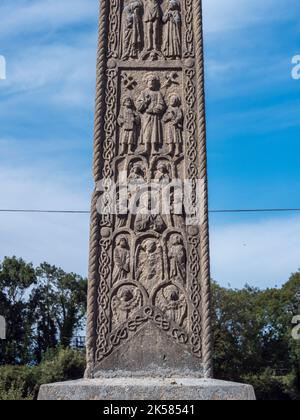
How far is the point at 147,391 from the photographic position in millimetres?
4578

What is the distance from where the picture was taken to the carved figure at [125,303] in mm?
5395

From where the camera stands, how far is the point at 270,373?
1177 inches

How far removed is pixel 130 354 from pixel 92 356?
376 mm

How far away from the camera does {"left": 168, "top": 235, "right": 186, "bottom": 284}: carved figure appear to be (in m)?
5.53

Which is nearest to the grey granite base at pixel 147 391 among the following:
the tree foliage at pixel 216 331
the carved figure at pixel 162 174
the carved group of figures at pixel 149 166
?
the carved group of figures at pixel 149 166

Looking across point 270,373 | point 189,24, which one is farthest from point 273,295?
point 189,24

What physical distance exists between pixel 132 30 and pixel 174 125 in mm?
1343

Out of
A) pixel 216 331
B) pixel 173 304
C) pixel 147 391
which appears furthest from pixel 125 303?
pixel 216 331

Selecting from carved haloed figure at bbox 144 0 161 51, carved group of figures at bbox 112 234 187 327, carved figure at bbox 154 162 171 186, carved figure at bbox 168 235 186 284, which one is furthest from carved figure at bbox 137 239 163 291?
carved haloed figure at bbox 144 0 161 51

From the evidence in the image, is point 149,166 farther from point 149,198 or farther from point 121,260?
point 121,260

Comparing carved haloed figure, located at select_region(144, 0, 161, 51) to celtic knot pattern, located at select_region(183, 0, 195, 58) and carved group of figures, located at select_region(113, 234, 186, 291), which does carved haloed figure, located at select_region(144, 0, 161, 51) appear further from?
carved group of figures, located at select_region(113, 234, 186, 291)

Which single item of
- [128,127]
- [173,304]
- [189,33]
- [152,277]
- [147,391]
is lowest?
[147,391]

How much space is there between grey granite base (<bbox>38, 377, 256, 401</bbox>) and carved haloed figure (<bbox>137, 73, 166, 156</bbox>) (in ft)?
8.38
